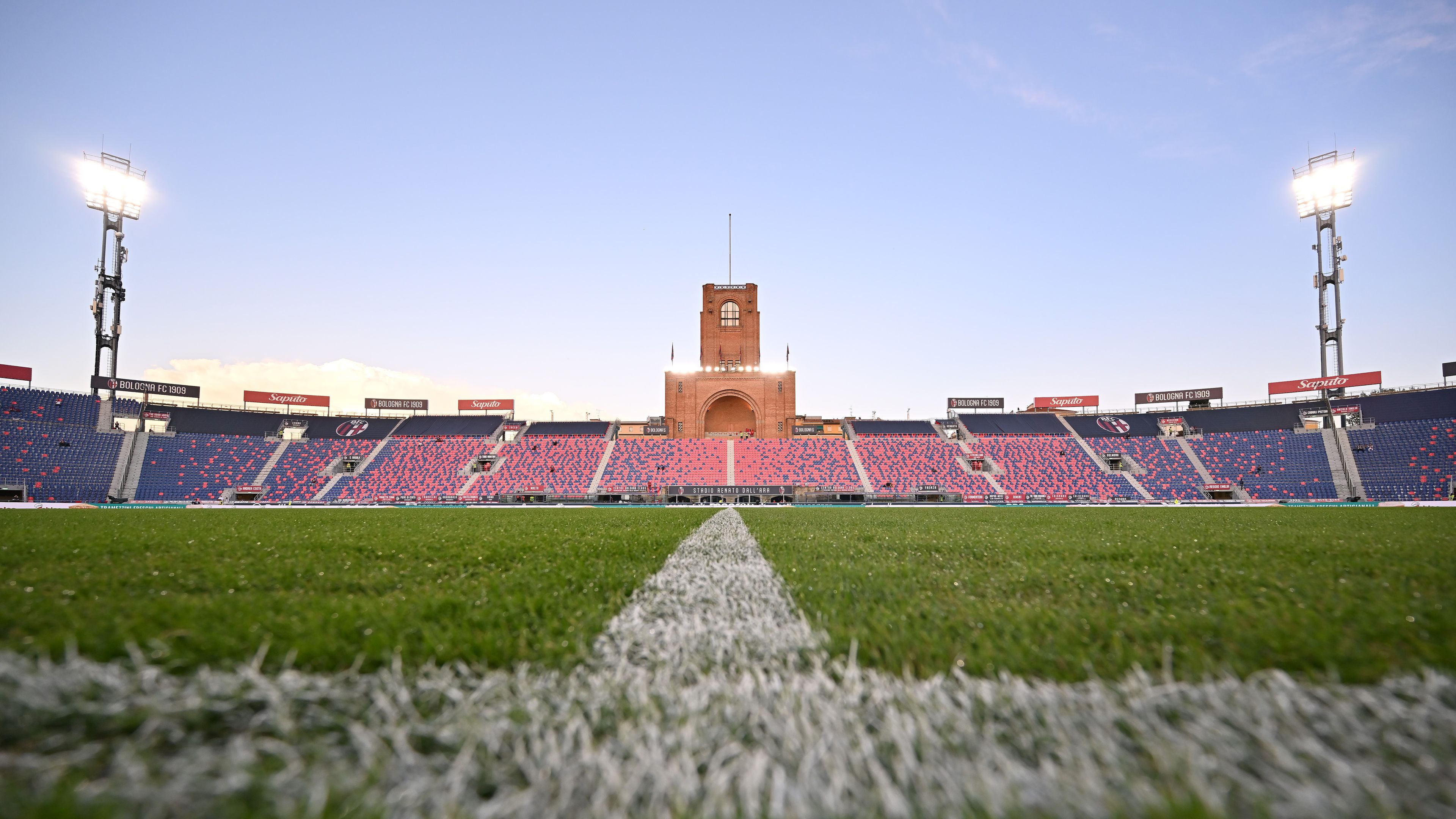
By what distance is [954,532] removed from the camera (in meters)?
8.62

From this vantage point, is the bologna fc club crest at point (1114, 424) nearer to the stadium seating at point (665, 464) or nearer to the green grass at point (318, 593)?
the stadium seating at point (665, 464)

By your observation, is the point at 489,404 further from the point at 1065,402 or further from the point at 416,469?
the point at 1065,402

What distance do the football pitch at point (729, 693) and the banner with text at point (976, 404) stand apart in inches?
2074

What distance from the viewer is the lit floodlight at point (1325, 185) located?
117 ft

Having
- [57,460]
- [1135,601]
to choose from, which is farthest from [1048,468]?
[57,460]

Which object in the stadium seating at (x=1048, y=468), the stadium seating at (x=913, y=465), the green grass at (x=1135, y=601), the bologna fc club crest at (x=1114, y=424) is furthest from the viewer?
the bologna fc club crest at (x=1114, y=424)

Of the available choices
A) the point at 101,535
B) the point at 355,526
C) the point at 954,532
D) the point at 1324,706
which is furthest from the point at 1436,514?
the point at 101,535

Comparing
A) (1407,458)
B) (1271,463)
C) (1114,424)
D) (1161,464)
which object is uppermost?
(1114,424)

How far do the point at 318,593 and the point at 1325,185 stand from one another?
54.0 meters

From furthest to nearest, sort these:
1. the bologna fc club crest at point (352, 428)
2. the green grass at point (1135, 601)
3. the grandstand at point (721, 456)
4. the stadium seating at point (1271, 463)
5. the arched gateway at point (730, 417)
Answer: the arched gateway at point (730, 417), the bologna fc club crest at point (352, 428), the stadium seating at point (1271, 463), the grandstand at point (721, 456), the green grass at point (1135, 601)

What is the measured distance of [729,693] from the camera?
1764mm

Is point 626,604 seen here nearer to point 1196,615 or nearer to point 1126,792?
point 1126,792

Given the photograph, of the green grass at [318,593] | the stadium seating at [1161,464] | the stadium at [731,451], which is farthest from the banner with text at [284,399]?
the stadium seating at [1161,464]

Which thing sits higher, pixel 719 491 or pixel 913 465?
pixel 913 465
